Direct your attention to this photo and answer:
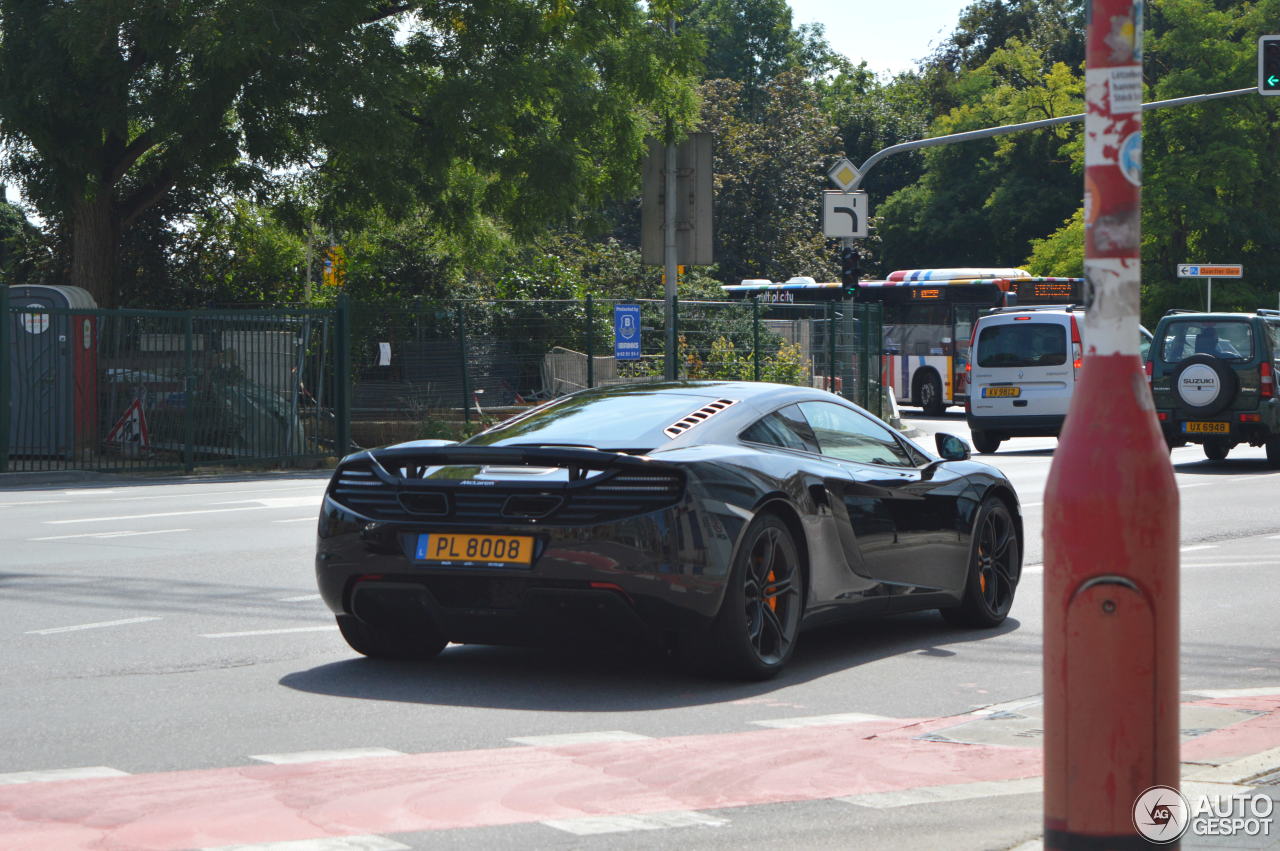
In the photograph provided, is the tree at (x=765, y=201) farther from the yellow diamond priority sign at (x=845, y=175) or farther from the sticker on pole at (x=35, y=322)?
the sticker on pole at (x=35, y=322)

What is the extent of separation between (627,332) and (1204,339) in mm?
8207

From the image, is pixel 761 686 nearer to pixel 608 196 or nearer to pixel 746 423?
pixel 746 423

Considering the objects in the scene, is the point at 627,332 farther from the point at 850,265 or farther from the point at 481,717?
the point at 481,717

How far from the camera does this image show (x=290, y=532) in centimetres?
1445

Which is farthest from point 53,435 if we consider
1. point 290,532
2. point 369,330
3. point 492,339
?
point 290,532

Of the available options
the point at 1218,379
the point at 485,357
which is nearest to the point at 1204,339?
the point at 1218,379

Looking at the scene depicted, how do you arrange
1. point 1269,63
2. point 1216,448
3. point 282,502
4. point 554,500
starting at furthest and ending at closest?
point 1269,63 < point 1216,448 < point 282,502 < point 554,500

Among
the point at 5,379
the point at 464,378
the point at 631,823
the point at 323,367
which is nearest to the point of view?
the point at 631,823

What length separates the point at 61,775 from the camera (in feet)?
18.5

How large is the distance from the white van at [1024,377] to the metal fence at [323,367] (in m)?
3.67

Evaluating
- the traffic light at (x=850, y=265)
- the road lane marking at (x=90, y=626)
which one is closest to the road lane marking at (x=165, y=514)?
the road lane marking at (x=90, y=626)

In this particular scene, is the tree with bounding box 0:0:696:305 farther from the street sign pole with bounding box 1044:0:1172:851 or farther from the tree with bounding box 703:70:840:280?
the tree with bounding box 703:70:840:280

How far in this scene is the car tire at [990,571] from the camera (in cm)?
903

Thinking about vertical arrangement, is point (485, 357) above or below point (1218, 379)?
above
